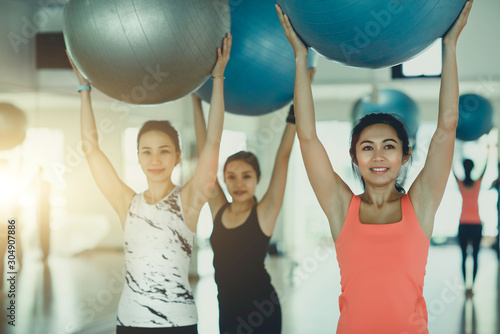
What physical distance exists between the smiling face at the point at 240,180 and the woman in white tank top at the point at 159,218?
354 millimetres

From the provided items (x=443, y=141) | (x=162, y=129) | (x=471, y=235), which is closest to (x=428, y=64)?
(x=471, y=235)

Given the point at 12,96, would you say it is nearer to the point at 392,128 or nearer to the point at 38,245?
the point at 38,245

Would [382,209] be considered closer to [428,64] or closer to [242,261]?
[242,261]

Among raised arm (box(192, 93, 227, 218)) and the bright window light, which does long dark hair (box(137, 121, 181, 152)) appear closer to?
raised arm (box(192, 93, 227, 218))

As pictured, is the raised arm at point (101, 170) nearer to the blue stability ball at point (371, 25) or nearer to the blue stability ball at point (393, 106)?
the blue stability ball at point (371, 25)

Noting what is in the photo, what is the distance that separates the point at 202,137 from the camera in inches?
83.0

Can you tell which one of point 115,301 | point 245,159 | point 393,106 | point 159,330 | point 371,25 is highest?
point 393,106

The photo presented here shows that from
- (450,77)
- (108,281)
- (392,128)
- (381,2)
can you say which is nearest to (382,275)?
(392,128)

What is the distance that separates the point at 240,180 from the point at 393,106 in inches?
48.4

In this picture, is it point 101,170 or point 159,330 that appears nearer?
point 159,330

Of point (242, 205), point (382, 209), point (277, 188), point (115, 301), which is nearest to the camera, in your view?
point (382, 209)

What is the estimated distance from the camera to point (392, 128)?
55.3 inches

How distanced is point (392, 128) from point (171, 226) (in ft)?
2.42

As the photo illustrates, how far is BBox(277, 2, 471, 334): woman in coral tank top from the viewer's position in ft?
4.16
